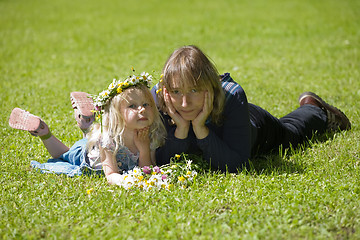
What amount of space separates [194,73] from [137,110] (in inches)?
26.0

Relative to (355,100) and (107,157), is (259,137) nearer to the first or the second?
(107,157)

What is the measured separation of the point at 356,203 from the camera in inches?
141

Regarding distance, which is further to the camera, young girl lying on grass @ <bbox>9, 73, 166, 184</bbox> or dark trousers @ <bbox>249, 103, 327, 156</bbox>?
dark trousers @ <bbox>249, 103, 327, 156</bbox>

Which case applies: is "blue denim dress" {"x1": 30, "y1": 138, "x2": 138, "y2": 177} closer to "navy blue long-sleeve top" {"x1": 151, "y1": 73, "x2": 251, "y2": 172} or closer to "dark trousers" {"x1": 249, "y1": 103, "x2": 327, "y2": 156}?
"navy blue long-sleeve top" {"x1": 151, "y1": 73, "x2": 251, "y2": 172}

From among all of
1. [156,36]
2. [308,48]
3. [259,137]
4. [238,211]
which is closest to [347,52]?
[308,48]

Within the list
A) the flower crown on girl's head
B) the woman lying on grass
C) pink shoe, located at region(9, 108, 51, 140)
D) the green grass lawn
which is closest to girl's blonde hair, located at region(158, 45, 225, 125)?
the woman lying on grass

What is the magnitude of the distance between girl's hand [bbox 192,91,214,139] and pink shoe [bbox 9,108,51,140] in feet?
5.64

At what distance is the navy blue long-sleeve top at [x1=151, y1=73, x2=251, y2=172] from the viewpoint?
423 centimetres

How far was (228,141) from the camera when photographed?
432 centimetres

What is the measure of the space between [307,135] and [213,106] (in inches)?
61.9

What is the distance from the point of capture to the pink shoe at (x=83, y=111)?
5102 millimetres

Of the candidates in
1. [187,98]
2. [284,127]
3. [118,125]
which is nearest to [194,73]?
[187,98]

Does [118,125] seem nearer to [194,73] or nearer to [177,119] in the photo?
[177,119]

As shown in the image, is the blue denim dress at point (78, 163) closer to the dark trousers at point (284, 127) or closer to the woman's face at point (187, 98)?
the woman's face at point (187, 98)
